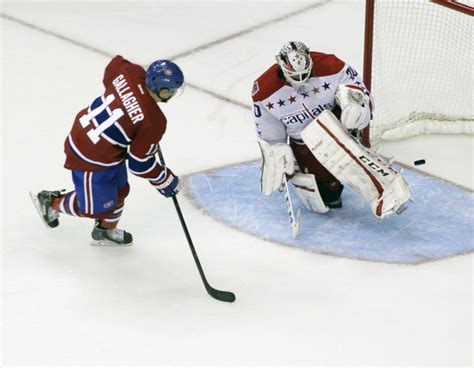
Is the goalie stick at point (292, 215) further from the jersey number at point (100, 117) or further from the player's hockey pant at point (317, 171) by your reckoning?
the jersey number at point (100, 117)

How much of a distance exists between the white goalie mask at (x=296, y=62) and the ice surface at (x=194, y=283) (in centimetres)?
67

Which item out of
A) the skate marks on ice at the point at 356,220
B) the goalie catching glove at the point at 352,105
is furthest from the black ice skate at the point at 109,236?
the goalie catching glove at the point at 352,105

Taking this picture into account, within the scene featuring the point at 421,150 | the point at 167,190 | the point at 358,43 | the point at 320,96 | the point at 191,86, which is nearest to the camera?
the point at 167,190

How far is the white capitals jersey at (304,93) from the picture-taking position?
4.47m

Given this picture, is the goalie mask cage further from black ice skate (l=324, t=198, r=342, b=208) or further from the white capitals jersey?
the white capitals jersey

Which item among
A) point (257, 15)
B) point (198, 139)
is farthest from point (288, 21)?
point (198, 139)

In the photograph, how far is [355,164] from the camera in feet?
14.7

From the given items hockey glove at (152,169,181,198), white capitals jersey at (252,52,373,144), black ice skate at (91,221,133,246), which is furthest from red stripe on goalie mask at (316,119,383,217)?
black ice skate at (91,221,133,246)

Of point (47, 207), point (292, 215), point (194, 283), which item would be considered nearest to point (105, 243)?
point (47, 207)

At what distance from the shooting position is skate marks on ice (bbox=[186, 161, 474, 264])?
14.5 ft

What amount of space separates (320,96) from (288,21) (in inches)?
99.6

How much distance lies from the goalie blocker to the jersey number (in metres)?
0.81

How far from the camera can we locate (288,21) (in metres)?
A: 6.93

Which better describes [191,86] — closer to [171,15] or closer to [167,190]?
[171,15]
